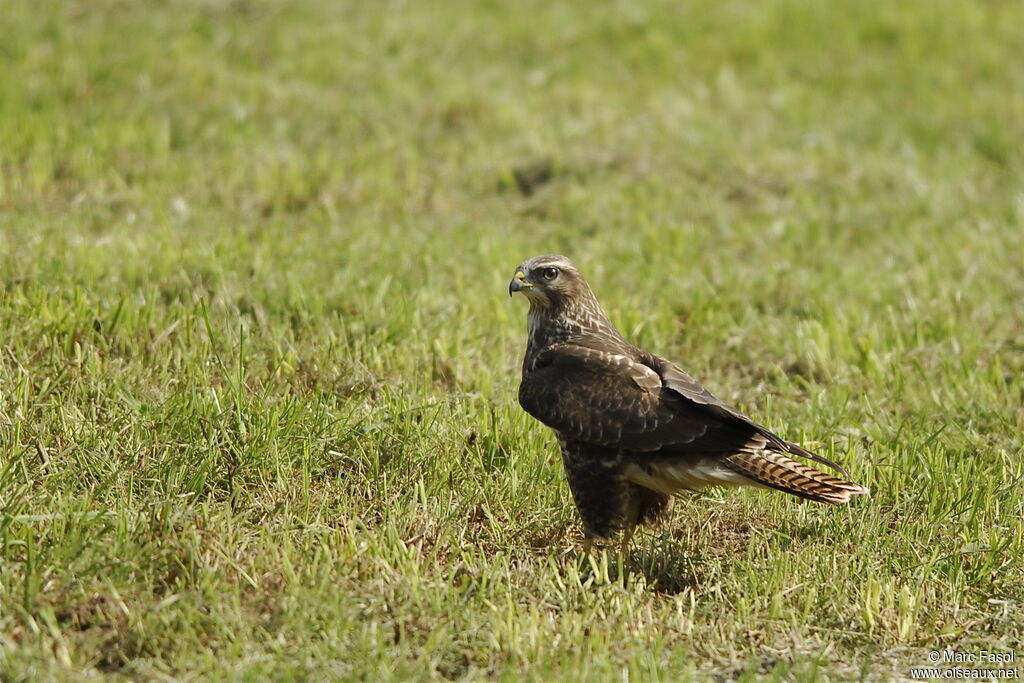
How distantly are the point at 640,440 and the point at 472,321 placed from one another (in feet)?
7.52

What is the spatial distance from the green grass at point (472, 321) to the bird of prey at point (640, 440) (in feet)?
0.93

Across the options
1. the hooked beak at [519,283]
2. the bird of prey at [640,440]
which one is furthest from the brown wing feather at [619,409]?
the hooked beak at [519,283]

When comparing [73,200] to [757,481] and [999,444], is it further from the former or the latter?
[999,444]

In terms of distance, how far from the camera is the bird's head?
19.5 feet

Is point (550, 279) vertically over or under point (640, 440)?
over

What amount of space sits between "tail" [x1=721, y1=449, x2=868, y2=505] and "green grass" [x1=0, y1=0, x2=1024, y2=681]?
33cm

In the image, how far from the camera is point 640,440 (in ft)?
16.9

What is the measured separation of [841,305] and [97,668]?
528cm

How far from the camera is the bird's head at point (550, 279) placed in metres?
5.93

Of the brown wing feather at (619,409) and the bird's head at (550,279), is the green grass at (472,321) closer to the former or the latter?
the brown wing feather at (619,409)

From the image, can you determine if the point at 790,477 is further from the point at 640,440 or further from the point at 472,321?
the point at 472,321

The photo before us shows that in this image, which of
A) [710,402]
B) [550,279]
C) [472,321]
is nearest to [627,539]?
[710,402]

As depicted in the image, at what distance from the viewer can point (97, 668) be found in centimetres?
425

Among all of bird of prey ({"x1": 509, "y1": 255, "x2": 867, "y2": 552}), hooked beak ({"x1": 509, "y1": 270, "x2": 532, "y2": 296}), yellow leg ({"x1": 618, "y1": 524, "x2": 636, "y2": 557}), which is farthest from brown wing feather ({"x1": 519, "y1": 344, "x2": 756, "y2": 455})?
hooked beak ({"x1": 509, "y1": 270, "x2": 532, "y2": 296})
